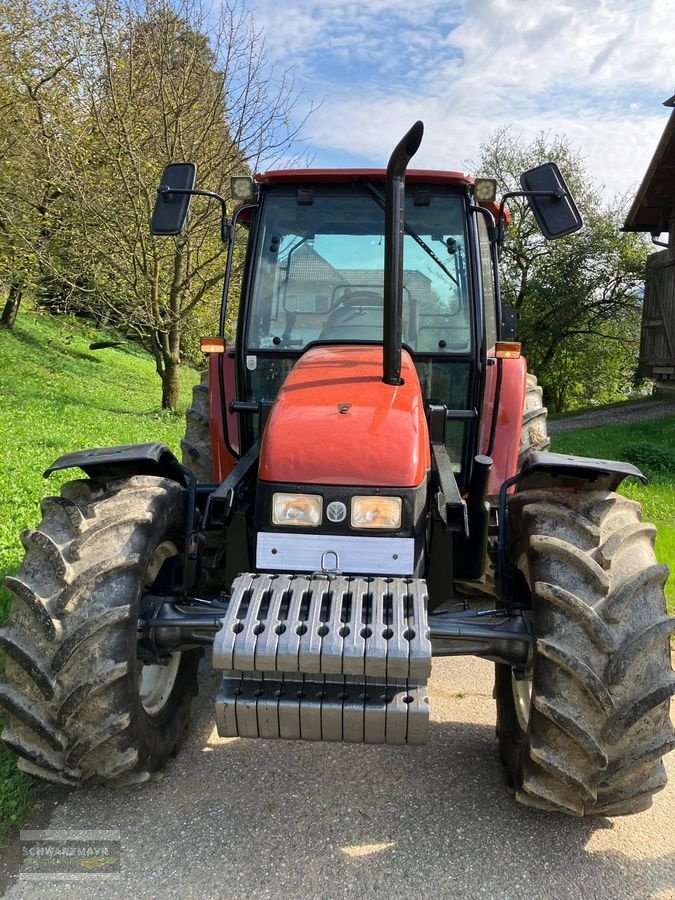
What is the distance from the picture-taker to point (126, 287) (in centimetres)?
1393

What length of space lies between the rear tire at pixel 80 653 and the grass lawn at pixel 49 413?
16.5 inches

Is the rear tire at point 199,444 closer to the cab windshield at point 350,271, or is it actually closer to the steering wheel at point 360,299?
the cab windshield at point 350,271

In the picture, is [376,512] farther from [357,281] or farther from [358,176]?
[358,176]

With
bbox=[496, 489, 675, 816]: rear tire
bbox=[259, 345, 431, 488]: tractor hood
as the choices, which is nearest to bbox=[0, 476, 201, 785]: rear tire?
bbox=[259, 345, 431, 488]: tractor hood

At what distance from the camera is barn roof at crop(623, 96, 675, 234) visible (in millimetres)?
15117

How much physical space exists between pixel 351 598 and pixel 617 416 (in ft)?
54.9

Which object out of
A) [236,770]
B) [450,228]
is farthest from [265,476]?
[450,228]

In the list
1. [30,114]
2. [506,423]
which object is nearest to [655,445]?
[506,423]

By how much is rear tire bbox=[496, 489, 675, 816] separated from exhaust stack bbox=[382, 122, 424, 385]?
3.09 ft

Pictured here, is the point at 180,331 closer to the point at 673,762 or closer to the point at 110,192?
the point at 110,192

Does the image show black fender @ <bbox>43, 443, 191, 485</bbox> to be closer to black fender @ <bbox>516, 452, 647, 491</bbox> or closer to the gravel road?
the gravel road

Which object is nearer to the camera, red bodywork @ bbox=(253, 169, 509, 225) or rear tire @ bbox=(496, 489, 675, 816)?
rear tire @ bbox=(496, 489, 675, 816)

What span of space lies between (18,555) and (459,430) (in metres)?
3.07

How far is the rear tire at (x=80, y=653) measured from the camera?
7.84ft
